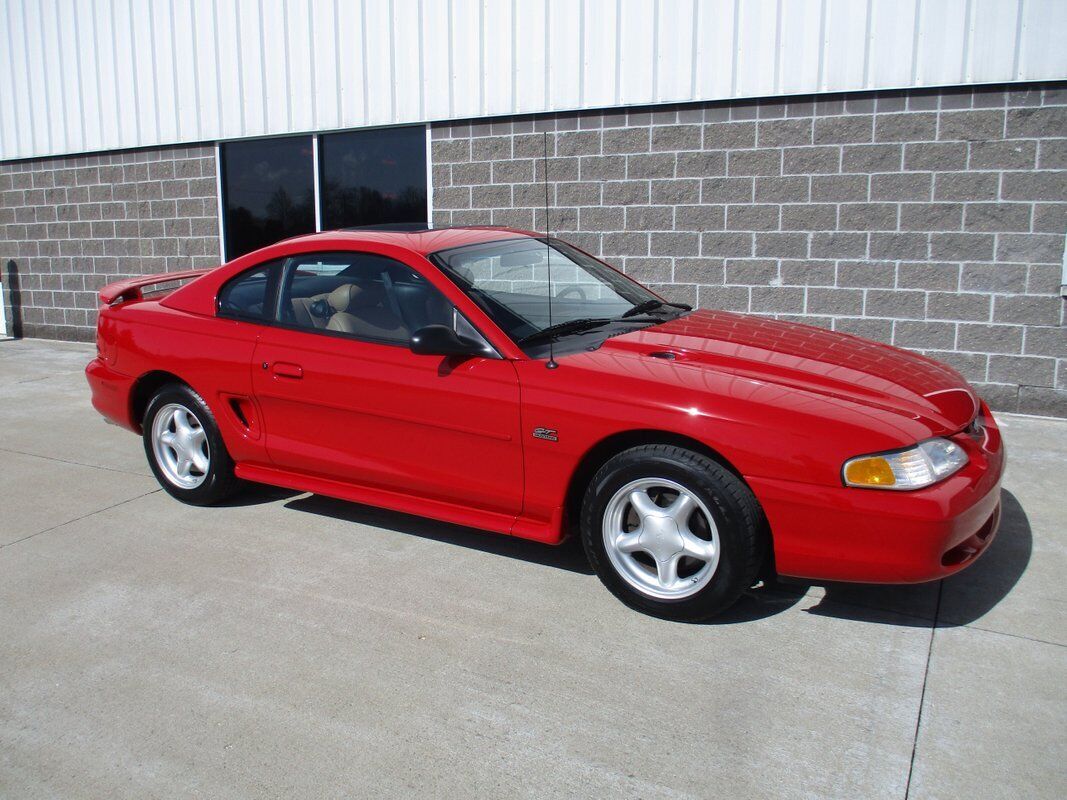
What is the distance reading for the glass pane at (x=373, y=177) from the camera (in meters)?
9.40

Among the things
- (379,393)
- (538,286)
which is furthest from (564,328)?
(379,393)

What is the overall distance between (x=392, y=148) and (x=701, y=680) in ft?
24.2

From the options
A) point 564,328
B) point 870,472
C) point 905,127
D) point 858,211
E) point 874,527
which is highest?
point 905,127

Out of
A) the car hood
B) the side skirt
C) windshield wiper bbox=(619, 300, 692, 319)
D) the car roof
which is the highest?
the car roof

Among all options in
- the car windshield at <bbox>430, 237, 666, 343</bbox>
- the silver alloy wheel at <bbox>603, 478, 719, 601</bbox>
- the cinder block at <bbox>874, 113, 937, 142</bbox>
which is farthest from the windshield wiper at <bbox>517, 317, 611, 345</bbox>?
the cinder block at <bbox>874, 113, 937, 142</bbox>

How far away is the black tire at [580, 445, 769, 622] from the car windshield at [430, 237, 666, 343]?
80 centimetres

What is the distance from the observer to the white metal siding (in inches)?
276

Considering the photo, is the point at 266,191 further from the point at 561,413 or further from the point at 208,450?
the point at 561,413

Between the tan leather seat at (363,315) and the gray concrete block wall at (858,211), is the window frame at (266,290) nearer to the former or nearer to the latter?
the tan leather seat at (363,315)

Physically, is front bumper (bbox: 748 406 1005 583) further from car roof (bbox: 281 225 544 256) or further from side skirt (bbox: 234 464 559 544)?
car roof (bbox: 281 225 544 256)

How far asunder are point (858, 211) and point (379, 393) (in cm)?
467

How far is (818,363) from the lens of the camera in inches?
160

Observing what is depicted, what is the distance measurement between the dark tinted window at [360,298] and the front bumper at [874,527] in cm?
177

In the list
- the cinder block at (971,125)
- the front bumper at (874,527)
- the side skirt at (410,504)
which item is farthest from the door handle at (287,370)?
the cinder block at (971,125)
